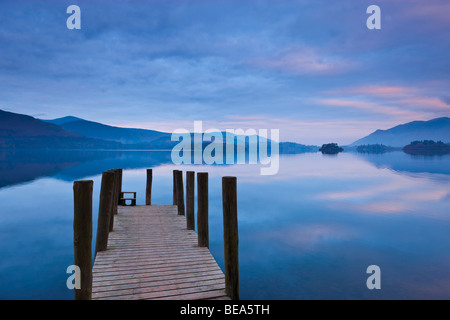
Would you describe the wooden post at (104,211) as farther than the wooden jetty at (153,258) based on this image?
Yes

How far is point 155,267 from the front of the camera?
257 inches

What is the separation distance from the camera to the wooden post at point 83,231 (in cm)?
454

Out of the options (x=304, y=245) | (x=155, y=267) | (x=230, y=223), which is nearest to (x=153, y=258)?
(x=155, y=267)

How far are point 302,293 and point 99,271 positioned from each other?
268 inches

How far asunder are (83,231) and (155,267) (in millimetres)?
2516

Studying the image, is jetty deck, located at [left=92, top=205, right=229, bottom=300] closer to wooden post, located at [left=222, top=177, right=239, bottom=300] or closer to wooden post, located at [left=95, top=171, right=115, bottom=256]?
wooden post, located at [left=95, top=171, right=115, bottom=256]

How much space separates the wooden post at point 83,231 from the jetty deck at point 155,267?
61 centimetres

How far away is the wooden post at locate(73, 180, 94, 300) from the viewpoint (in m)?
4.54

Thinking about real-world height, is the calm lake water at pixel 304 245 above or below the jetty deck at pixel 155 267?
below

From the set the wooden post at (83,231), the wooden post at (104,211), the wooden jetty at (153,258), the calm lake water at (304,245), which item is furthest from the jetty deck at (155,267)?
the calm lake water at (304,245)

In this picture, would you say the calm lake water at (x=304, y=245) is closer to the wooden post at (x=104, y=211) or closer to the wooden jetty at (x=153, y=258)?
the wooden jetty at (x=153, y=258)
